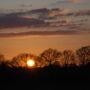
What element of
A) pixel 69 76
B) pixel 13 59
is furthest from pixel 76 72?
pixel 13 59

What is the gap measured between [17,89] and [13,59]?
69.2 metres

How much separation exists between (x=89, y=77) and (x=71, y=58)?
162 ft

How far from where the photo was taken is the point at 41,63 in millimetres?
95938

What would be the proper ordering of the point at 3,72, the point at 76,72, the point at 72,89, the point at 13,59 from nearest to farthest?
the point at 72,89
the point at 3,72
the point at 76,72
the point at 13,59

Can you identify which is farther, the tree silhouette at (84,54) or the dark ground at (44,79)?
the tree silhouette at (84,54)

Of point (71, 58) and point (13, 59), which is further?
point (13, 59)

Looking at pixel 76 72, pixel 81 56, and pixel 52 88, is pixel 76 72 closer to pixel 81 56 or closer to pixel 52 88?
pixel 52 88

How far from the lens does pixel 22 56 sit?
105750 mm

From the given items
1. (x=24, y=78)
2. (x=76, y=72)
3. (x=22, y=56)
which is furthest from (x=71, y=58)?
(x=24, y=78)

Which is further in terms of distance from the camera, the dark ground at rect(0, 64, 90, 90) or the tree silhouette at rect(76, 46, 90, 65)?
the tree silhouette at rect(76, 46, 90, 65)

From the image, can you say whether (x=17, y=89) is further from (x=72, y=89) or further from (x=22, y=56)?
(x=22, y=56)

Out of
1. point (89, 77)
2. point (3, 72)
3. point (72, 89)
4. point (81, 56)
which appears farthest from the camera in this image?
point (81, 56)

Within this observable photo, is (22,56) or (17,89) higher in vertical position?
(22,56)

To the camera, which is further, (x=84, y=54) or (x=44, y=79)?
(x=84, y=54)
